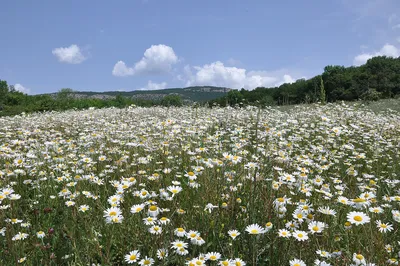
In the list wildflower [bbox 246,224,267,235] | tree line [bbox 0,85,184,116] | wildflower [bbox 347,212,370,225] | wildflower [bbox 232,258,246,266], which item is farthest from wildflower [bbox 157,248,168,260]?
tree line [bbox 0,85,184,116]

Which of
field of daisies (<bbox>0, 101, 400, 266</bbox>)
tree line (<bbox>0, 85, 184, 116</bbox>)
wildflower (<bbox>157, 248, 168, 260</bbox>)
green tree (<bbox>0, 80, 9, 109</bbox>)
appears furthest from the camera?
green tree (<bbox>0, 80, 9, 109</bbox>)

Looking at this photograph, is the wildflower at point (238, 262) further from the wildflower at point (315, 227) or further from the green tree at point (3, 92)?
→ the green tree at point (3, 92)

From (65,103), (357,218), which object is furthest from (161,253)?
(65,103)

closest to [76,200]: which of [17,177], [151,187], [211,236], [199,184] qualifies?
[151,187]

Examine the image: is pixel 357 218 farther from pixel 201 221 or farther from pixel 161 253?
pixel 161 253

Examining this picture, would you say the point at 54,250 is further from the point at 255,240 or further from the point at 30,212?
the point at 255,240

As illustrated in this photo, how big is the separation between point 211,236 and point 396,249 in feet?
5.22

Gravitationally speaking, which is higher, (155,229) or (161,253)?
(155,229)

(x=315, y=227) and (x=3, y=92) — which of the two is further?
(x=3, y=92)

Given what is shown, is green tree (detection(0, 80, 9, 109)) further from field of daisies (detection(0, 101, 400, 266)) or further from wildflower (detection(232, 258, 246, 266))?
wildflower (detection(232, 258, 246, 266))

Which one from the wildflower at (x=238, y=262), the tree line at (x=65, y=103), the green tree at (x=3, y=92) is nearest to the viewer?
the wildflower at (x=238, y=262)

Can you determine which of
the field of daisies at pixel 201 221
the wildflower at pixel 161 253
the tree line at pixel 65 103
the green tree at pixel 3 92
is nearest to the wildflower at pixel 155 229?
the field of daisies at pixel 201 221

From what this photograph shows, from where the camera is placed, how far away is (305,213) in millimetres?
2418

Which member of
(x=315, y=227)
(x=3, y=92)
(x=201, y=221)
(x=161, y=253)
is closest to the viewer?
(x=161, y=253)
